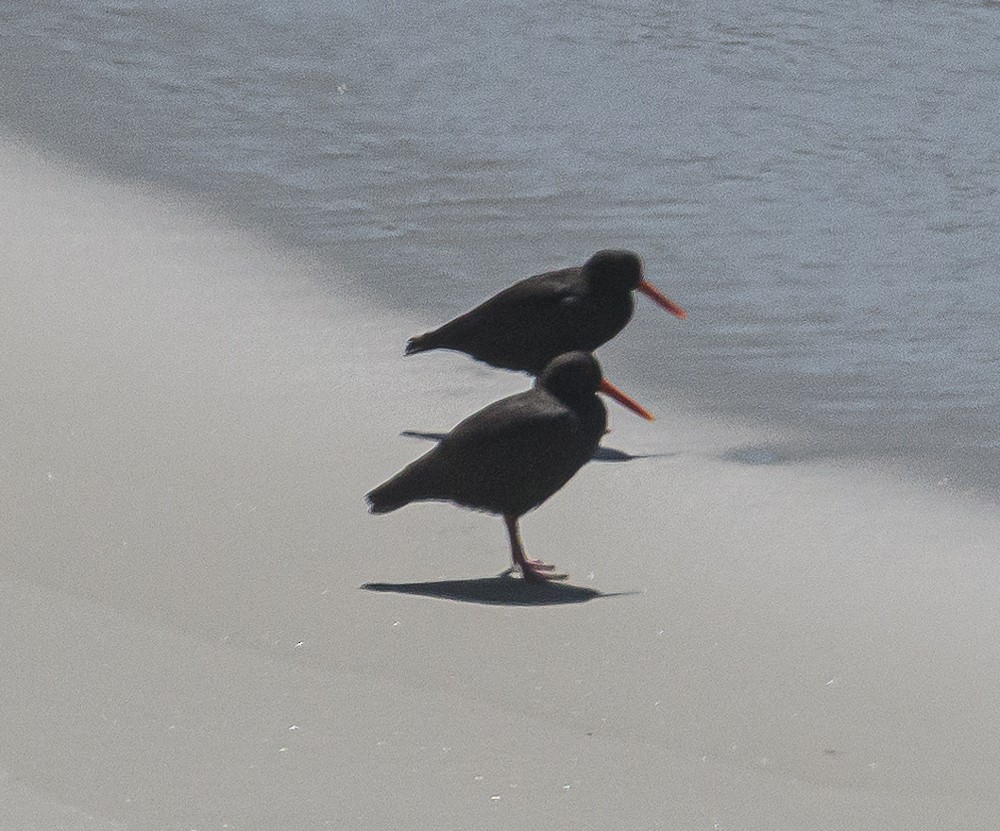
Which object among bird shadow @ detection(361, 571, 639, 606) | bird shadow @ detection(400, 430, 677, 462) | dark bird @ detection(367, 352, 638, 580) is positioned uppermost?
dark bird @ detection(367, 352, 638, 580)

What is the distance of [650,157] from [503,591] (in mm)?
3841

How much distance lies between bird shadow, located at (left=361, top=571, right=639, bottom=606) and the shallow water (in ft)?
3.73

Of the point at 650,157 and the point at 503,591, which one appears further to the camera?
the point at 650,157

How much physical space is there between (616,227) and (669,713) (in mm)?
3620

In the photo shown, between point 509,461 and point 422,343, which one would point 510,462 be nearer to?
point 509,461

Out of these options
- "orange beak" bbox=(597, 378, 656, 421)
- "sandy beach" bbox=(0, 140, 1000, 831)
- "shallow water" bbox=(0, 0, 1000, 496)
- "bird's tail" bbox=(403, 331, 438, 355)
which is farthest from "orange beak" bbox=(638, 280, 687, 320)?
"bird's tail" bbox=(403, 331, 438, 355)

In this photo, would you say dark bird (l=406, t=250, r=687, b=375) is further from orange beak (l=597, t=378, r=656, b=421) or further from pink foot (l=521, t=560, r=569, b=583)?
pink foot (l=521, t=560, r=569, b=583)

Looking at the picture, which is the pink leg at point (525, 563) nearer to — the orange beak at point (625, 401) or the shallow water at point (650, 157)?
the orange beak at point (625, 401)

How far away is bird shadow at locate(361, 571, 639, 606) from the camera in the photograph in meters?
4.31

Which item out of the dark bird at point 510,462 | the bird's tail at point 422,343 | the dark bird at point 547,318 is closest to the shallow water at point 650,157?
the dark bird at point 547,318

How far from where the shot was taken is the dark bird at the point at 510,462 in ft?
14.8

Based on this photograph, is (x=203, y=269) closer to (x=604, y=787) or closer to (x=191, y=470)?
(x=191, y=470)

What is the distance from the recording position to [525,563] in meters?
4.41

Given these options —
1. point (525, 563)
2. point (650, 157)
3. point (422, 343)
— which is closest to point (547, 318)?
point (422, 343)
